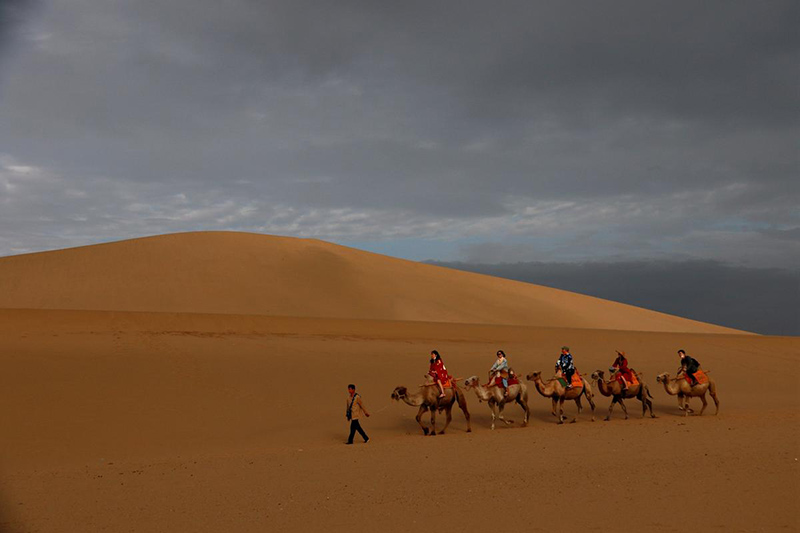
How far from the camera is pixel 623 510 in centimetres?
905

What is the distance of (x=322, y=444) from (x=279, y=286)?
107 feet

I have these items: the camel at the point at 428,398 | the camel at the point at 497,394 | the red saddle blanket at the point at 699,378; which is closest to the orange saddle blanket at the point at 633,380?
the red saddle blanket at the point at 699,378

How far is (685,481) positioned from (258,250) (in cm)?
4953

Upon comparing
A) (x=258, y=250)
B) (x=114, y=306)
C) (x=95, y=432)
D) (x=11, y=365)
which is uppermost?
(x=258, y=250)

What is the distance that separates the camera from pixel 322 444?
50.3ft

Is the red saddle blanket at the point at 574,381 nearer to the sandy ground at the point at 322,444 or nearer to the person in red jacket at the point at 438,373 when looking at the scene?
the sandy ground at the point at 322,444

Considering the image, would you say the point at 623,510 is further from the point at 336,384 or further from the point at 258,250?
the point at 258,250

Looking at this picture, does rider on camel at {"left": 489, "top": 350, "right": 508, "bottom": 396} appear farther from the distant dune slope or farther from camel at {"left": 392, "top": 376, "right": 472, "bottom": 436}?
the distant dune slope

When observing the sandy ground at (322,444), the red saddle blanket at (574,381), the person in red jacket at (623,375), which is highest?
the person in red jacket at (623,375)

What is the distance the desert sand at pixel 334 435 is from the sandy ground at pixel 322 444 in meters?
0.06

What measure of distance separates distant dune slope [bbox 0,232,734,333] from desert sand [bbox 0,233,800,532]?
1.08m

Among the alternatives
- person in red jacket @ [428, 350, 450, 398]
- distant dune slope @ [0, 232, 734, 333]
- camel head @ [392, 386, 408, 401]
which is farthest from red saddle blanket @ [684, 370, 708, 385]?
distant dune slope @ [0, 232, 734, 333]

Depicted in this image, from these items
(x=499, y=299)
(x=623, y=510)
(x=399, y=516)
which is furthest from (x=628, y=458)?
(x=499, y=299)

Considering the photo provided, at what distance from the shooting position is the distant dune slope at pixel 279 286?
4219 centimetres
